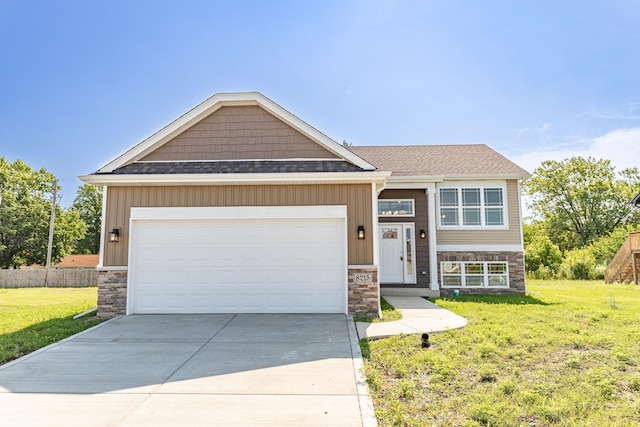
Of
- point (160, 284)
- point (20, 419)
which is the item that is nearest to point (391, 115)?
point (160, 284)

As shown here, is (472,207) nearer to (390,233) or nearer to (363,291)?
(390,233)

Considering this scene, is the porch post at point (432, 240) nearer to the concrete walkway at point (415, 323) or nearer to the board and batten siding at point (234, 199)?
the concrete walkway at point (415, 323)

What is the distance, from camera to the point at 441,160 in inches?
555

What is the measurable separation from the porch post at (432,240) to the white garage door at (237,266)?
16.2 ft

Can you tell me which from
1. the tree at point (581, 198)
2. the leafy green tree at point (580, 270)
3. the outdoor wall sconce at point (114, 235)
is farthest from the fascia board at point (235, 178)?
the tree at point (581, 198)

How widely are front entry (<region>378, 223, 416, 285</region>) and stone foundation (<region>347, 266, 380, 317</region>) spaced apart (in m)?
4.21

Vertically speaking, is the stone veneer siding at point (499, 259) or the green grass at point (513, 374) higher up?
the stone veneer siding at point (499, 259)

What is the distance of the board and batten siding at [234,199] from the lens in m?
8.57

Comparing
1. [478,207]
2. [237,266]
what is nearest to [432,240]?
[478,207]

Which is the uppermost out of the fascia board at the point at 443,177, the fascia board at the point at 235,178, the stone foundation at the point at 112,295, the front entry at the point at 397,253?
the fascia board at the point at 443,177

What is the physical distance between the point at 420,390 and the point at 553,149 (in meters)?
38.7

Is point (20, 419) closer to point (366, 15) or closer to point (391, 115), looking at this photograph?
point (366, 15)

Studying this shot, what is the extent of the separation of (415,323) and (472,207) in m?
6.74

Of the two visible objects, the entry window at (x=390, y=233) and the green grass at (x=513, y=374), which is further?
the entry window at (x=390, y=233)
